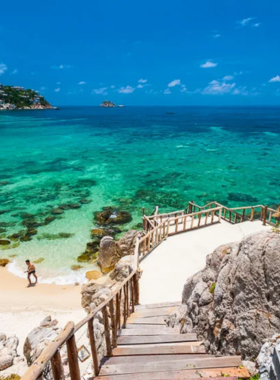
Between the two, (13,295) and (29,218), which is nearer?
(13,295)

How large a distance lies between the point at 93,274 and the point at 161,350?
31.2ft

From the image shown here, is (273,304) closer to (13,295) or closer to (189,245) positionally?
(189,245)

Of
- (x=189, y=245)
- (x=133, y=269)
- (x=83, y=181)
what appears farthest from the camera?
(x=83, y=181)

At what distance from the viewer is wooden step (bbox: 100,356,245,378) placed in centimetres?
367

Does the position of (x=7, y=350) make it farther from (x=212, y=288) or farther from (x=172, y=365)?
(x=212, y=288)

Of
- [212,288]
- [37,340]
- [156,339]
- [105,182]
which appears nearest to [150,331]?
[156,339]

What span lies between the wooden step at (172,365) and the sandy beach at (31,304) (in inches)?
256

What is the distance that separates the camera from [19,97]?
6068 inches

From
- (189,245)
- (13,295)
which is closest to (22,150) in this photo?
(13,295)

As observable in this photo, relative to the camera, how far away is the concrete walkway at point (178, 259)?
8.84 meters

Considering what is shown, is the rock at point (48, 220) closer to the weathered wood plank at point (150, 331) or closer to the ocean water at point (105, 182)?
the ocean water at point (105, 182)

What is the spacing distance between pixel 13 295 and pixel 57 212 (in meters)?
9.23

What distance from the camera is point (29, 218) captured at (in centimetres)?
1972

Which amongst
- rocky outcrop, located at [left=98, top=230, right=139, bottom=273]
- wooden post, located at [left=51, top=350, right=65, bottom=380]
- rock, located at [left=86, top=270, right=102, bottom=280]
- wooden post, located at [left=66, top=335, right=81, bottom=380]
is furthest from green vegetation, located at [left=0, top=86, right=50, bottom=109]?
wooden post, located at [left=51, top=350, right=65, bottom=380]
